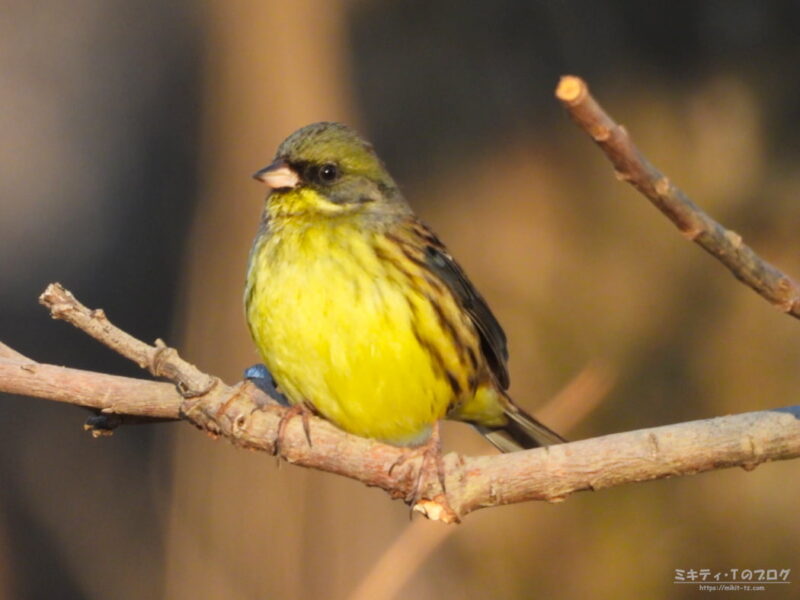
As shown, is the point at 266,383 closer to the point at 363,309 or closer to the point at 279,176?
the point at 363,309

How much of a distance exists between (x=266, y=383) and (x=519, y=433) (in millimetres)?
843

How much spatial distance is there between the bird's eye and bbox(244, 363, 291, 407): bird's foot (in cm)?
61

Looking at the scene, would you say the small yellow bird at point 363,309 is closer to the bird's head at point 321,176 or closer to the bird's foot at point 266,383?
the bird's head at point 321,176

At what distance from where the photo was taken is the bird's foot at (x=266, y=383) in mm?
3797

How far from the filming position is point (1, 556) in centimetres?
661

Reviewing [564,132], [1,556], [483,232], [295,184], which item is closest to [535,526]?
[483,232]

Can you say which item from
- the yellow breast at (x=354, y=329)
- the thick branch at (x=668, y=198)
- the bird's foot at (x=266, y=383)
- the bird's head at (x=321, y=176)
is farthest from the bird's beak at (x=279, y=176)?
the thick branch at (x=668, y=198)

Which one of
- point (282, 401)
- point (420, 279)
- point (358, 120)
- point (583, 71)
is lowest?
point (282, 401)

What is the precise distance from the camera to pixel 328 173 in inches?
151

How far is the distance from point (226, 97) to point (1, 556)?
107 inches

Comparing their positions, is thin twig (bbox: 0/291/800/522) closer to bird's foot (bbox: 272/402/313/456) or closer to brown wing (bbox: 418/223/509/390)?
bird's foot (bbox: 272/402/313/456)

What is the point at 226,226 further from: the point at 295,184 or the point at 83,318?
the point at 83,318

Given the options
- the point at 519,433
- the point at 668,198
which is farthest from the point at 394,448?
the point at 668,198

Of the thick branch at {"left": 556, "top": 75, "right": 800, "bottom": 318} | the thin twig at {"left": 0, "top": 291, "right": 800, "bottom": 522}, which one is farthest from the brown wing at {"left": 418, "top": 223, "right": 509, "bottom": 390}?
the thick branch at {"left": 556, "top": 75, "right": 800, "bottom": 318}
